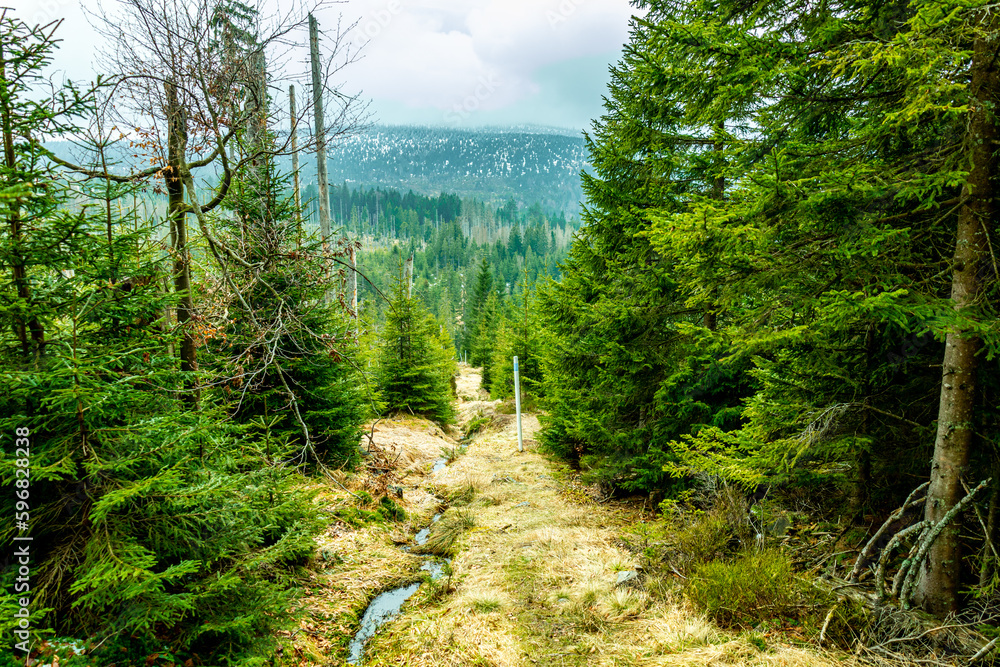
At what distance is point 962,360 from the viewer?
3002mm

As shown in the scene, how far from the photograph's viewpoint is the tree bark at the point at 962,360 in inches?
111

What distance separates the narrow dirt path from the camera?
11.6 ft

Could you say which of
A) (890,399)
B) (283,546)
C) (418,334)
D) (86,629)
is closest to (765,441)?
(890,399)

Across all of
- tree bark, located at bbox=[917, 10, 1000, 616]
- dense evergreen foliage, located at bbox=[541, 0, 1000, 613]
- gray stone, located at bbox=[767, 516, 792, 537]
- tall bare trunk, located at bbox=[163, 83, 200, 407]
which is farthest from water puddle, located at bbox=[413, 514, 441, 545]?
tree bark, located at bbox=[917, 10, 1000, 616]

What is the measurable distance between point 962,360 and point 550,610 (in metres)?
4.09

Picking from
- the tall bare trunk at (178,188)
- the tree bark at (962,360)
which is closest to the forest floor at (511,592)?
the tree bark at (962,360)

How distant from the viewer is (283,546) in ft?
11.4

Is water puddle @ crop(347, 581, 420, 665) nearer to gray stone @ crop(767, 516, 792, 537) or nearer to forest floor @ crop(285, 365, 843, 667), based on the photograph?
forest floor @ crop(285, 365, 843, 667)

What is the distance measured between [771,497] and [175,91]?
7.56 meters

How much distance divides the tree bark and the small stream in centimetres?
471

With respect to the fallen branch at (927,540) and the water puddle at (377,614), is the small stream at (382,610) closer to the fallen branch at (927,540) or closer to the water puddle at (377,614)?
the water puddle at (377,614)

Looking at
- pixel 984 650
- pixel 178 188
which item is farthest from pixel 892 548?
pixel 178 188

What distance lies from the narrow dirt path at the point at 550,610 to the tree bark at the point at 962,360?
108 centimetres

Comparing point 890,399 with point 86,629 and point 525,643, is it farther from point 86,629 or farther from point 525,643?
point 86,629
